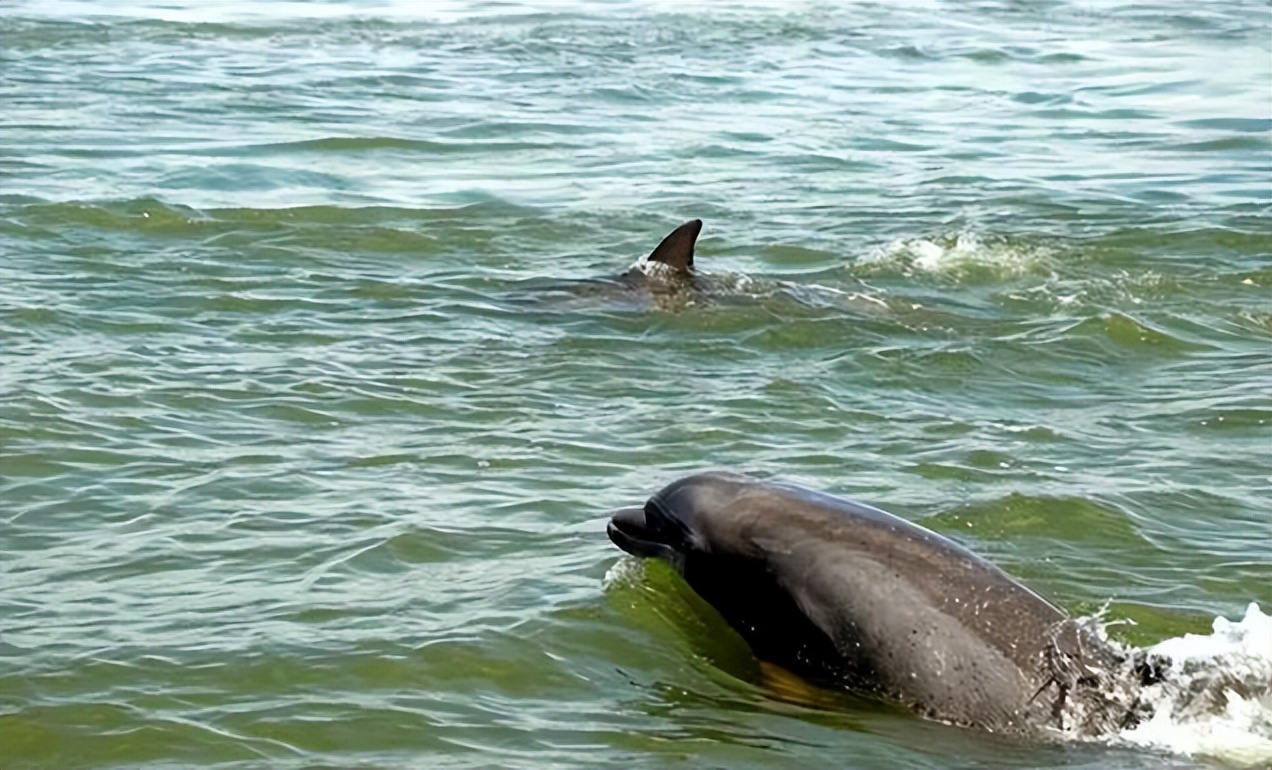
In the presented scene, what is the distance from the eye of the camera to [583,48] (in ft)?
96.6

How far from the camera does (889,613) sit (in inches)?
326

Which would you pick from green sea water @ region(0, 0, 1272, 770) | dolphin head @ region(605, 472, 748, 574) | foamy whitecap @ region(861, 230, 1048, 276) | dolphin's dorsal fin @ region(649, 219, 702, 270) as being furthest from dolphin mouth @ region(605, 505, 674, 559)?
foamy whitecap @ region(861, 230, 1048, 276)

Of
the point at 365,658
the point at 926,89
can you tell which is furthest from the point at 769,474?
the point at 926,89

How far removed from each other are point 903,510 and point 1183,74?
19374mm

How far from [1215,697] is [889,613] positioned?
3.97 feet

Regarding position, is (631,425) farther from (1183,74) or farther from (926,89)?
(1183,74)

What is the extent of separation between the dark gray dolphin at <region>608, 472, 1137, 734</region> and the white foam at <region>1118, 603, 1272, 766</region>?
128 mm

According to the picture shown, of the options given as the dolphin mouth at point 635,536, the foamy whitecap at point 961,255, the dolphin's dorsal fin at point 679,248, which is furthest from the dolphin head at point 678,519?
the foamy whitecap at point 961,255

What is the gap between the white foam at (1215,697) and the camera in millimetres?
7852

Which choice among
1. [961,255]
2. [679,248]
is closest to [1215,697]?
[679,248]

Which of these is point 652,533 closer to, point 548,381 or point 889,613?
point 889,613

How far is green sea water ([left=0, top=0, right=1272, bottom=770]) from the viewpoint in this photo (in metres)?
8.65

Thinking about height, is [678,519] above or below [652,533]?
above

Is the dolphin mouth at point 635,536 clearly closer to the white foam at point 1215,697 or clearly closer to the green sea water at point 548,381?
the green sea water at point 548,381
